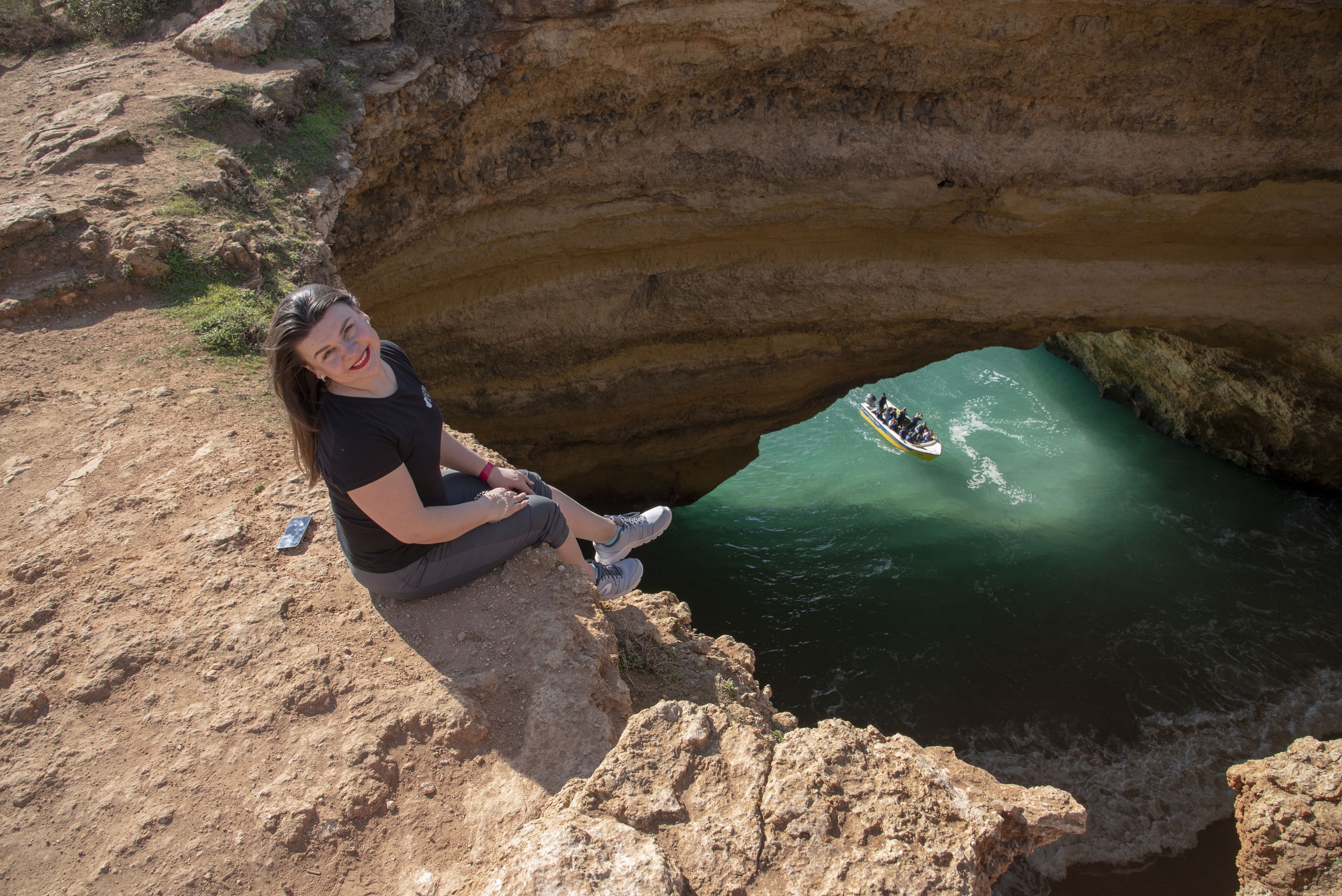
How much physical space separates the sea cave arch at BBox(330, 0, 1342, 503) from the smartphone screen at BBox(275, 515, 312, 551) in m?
3.07

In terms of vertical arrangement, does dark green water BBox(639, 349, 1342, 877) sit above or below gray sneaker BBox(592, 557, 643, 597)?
below

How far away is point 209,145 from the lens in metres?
4.34

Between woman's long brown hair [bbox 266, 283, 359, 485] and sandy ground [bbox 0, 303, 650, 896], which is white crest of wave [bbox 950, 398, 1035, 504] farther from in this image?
woman's long brown hair [bbox 266, 283, 359, 485]

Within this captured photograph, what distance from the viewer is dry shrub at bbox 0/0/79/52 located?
5.14 meters

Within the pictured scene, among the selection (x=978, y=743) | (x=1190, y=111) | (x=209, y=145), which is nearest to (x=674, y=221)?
(x=209, y=145)

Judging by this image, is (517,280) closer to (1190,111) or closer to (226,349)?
(226,349)

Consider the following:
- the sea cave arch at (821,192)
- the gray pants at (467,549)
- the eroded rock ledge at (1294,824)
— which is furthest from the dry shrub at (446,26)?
the eroded rock ledge at (1294,824)

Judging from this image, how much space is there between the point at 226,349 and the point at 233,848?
2.54 m

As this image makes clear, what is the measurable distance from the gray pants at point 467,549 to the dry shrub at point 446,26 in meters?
3.63

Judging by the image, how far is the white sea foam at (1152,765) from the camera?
18.1ft

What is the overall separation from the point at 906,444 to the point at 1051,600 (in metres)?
3.23

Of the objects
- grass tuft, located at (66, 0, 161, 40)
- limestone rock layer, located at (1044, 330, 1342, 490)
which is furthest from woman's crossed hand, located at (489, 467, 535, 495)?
limestone rock layer, located at (1044, 330, 1342, 490)

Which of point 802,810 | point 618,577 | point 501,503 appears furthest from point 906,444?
point 802,810

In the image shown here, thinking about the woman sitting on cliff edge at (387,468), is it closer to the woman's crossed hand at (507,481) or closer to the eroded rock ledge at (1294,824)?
the woman's crossed hand at (507,481)
